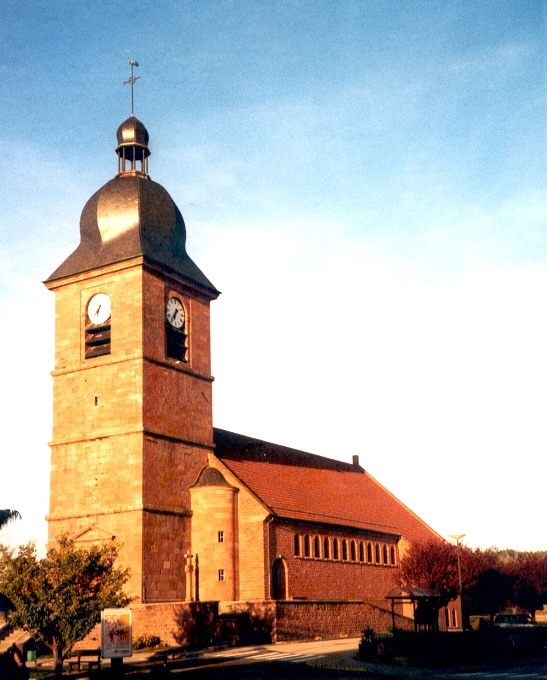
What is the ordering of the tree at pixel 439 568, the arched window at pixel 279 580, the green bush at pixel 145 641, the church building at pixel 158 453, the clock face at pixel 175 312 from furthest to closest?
the tree at pixel 439 568 → the clock face at pixel 175 312 → the arched window at pixel 279 580 → the church building at pixel 158 453 → the green bush at pixel 145 641

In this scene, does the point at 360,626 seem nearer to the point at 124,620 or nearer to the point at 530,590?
the point at 124,620

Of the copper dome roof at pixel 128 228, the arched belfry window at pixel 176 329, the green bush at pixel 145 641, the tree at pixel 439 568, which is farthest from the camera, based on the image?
the tree at pixel 439 568

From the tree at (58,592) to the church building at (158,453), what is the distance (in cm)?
742

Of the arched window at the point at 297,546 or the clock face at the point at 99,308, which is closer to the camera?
the clock face at the point at 99,308

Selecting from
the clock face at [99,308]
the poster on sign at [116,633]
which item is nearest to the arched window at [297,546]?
the clock face at [99,308]

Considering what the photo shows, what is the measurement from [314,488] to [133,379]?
16.3 meters

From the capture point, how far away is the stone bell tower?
41.1 meters

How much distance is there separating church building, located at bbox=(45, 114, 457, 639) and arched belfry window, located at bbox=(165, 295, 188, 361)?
0.24 feet

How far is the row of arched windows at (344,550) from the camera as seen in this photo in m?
47.4

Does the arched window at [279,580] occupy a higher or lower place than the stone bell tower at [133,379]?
lower

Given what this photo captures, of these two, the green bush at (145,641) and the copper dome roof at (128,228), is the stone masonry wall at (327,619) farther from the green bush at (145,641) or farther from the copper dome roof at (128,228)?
the copper dome roof at (128,228)

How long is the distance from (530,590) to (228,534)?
124ft

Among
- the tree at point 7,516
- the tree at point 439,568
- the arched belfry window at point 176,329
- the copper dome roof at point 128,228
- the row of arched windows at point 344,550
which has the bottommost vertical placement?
the tree at point 439,568

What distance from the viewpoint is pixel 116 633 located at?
27.9m
